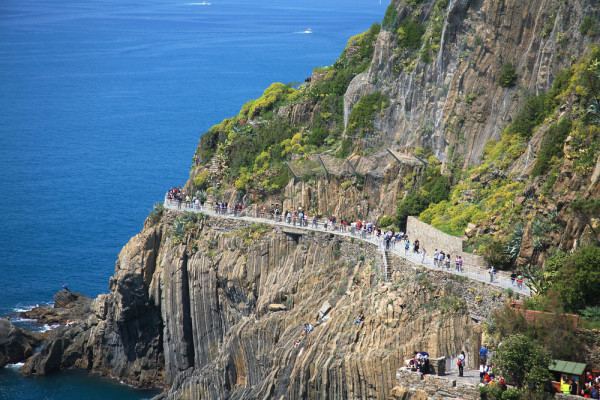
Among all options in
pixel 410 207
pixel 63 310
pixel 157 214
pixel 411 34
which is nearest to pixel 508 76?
→ pixel 410 207

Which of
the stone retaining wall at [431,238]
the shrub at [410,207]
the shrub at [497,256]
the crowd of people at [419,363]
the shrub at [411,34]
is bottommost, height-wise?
the crowd of people at [419,363]

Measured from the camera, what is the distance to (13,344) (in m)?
86.5

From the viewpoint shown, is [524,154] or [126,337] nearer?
[524,154]

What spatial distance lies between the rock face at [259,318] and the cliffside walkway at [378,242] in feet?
2.09

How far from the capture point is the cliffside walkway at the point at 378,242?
54809 millimetres

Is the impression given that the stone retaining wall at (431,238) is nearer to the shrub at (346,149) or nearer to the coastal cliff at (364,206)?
the coastal cliff at (364,206)

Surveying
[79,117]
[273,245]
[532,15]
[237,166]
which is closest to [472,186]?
[532,15]

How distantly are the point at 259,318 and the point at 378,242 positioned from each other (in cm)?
1186

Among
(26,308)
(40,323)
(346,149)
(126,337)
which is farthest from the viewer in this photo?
(26,308)

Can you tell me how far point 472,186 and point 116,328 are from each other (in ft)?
121

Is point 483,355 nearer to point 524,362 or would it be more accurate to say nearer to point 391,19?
point 524,362

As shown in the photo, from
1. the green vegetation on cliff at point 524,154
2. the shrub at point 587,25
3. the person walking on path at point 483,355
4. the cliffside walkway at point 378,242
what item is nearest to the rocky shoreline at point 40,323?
the cliffside walkway at point 378,242

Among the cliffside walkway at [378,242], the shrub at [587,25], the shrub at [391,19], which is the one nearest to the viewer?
the cliffside walkway at [378,242]

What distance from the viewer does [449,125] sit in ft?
235
